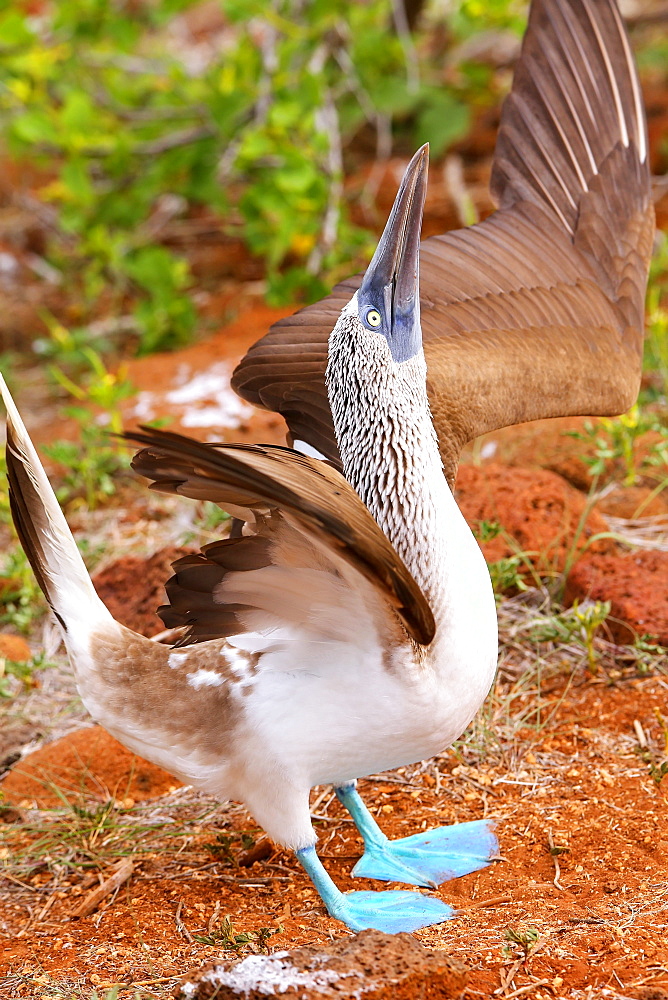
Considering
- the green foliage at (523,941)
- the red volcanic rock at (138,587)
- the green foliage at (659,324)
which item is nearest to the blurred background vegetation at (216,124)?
the green foliage at (659,324)

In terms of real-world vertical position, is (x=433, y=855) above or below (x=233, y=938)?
below

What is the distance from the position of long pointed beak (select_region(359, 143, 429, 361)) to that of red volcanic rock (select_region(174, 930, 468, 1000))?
4.22 ft

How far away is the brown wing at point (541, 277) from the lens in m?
3.26

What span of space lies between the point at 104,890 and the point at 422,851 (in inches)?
31.5

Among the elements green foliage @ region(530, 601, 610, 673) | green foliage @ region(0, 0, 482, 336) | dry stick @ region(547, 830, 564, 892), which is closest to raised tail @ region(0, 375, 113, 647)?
dry stick @ region(547, 830, 564, 892)

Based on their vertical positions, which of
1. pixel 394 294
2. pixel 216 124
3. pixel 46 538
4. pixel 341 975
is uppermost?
pixel 216 124

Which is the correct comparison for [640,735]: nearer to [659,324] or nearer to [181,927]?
[181,927]

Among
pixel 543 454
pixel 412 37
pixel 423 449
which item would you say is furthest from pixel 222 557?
pixel 412 37

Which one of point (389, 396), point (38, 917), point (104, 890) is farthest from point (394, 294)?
point (38, 917)

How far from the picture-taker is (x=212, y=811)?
3152mm

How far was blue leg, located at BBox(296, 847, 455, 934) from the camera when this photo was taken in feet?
8.40

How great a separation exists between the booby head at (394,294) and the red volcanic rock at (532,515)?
1.20m

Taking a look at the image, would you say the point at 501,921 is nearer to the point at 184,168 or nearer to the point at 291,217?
the point at 291,217

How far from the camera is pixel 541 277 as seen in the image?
3.59 meters
